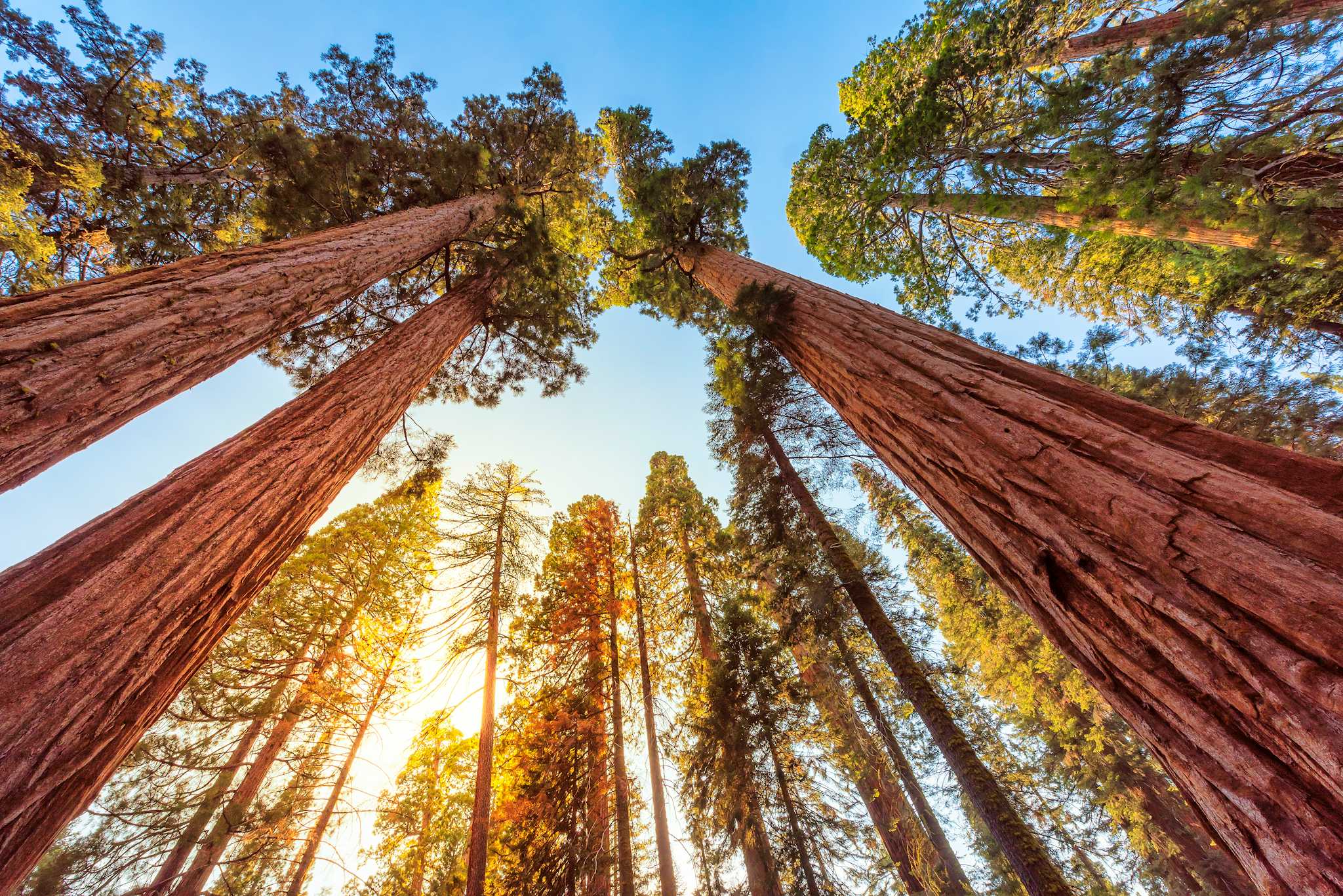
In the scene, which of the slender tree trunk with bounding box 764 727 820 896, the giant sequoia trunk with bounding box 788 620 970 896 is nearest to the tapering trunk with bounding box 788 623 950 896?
the giant sequoia trunk with bounding box 788 620 970 896

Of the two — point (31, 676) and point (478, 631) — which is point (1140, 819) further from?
point (31, 676)

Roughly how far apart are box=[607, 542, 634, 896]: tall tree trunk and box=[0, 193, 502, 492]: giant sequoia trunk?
7.45 m

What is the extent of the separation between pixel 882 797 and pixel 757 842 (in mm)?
1780

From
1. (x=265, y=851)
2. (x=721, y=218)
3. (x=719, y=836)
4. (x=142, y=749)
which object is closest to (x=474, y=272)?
(x=721, y=218)

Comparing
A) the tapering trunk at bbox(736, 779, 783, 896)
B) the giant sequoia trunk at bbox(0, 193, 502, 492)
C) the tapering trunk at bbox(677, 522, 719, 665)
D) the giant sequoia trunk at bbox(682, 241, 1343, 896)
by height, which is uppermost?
the tapering trunk at bbox(677, 522, 719, 665)

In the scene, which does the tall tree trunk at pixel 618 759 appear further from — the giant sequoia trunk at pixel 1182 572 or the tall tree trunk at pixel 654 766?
the giant sequoia trunk at pixel 1182 572

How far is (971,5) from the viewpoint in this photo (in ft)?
20.5

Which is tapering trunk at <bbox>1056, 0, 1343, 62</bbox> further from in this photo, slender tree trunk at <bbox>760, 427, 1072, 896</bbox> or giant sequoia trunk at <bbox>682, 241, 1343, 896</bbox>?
giant sequoia trunk at <bbox>682, 241, 1343, 896</bbox>

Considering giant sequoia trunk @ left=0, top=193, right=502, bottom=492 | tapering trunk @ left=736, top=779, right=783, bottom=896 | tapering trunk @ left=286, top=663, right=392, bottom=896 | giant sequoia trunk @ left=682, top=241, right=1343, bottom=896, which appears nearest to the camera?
giant sequoia trunk @ left=682, top=241, right=1343, bottom=896

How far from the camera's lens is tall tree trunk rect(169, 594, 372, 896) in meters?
5.83

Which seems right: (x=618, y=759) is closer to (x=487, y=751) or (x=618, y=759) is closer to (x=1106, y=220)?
(x=487, y=751)

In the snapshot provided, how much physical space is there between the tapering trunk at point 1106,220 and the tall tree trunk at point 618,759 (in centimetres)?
974

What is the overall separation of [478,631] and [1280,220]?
Result: 13.1 m

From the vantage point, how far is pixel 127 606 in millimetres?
1592
